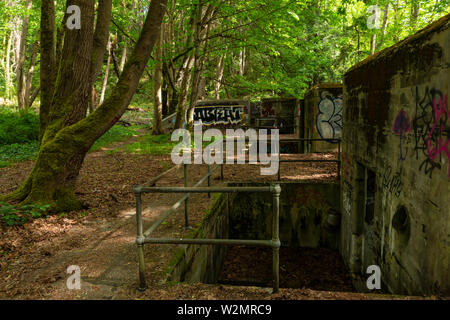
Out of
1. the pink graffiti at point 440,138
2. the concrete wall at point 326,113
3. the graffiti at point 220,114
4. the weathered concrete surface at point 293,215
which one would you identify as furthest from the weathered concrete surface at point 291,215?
the graffiti at point 220,114

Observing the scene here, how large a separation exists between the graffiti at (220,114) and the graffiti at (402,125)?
1975cm

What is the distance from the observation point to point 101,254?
13.1ft

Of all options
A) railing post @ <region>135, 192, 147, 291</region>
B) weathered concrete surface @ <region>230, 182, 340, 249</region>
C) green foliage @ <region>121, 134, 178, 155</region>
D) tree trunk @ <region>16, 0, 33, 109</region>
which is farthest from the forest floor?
tree trunk @ <region>16, 0, 33, 109</region>

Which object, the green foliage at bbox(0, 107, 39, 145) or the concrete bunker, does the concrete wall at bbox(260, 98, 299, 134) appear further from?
the green foliage at bbox(0, 107, 39, 145)

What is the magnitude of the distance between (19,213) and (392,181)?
18.3 feet

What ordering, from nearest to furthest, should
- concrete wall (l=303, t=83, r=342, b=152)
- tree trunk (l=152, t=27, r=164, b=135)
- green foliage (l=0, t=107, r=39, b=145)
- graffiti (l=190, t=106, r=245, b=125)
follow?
concrete wall (l=303, t=83, r=342, b=152) → green foliage (l=0, t=107, r=39, b=145) → tree trunk (l=152, t=27, r=164, b=135) → graffiti (l=190, t=106, r=245, b=125)

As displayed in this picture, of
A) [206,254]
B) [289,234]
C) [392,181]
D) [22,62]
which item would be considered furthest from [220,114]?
[392,181]

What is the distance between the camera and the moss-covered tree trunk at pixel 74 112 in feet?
18.1

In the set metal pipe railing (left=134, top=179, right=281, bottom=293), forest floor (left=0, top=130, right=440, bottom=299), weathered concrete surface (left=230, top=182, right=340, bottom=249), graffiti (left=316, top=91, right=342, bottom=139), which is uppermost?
graffiti (left=316, top=91, right=342, bottom=139)

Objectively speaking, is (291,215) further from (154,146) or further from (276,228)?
(154,146)

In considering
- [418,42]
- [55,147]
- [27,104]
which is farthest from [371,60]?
[27,104]

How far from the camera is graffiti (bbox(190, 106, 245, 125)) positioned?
23.8m

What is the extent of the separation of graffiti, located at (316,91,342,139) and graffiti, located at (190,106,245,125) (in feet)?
40.5
